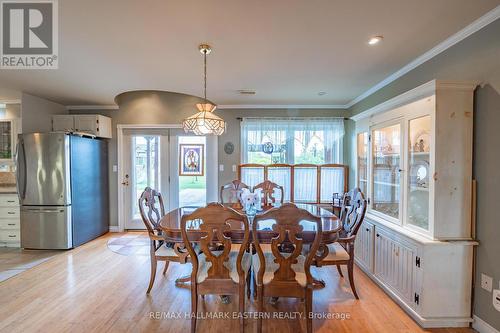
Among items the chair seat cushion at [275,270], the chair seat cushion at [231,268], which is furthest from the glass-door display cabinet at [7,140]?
the chair seat cushion at [275,270]

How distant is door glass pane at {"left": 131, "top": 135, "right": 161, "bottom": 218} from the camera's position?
451 cm

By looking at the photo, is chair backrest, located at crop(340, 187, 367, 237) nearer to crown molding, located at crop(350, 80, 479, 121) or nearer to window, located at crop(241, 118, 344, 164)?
crown molding, located at crop(350, 80, 479, 121)

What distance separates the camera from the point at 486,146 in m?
1.83

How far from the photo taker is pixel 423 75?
2.45 meters

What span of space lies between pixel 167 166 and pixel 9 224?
2.53 metres

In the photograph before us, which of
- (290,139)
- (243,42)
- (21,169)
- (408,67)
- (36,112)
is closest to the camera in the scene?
(243,42)

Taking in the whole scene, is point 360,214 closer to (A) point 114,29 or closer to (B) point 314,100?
(B) point 314,100

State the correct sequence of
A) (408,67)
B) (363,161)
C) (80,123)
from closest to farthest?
(408,67)
(363,161)
(80,123)

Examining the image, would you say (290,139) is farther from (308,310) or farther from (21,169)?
(21,169)

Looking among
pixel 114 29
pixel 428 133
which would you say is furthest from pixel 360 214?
pixel 114 29

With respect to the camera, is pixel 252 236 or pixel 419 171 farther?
pixel 419 171

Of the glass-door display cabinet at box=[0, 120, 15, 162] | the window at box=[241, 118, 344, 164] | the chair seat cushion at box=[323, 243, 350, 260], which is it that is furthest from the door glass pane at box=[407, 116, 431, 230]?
the glass-door display cabinet at box=[0, 120, 15, 162]

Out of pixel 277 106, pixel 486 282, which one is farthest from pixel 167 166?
pixel 486 282

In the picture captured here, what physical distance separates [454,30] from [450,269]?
195cm
